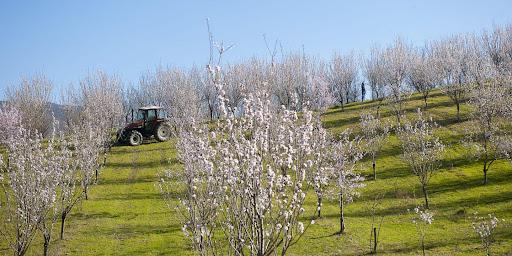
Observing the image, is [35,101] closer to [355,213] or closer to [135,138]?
[135,138]

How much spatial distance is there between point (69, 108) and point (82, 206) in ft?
83.8

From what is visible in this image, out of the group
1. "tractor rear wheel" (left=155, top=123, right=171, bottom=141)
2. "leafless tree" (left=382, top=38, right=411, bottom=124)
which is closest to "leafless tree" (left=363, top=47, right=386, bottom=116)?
"leafless tree" (left=382, top=38, right=411, bottom=124)

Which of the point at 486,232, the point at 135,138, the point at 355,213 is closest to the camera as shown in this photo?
the point at 486,232

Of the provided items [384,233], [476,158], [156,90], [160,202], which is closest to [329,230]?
[384,233]

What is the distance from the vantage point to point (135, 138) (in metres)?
41.7

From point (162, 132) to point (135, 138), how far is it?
A: 2662 millimetres

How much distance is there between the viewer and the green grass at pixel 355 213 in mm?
20766

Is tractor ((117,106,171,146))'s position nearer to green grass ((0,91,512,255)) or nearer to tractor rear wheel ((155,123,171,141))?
tractor rear wheel ((155,123,171,141))

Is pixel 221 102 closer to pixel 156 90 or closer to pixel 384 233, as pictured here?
pixel 384 233

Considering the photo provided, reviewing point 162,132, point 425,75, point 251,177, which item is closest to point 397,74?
point 425,75

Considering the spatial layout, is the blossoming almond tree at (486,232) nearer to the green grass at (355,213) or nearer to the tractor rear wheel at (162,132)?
the green grass at (355,213)

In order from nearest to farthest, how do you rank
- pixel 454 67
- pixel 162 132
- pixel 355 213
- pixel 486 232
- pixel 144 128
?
1. pixel 486 232
2. pixel 355 213
3. pixel 144 128
4. pixel 162 132
5. pixel 454 67

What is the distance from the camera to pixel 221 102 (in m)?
8.05

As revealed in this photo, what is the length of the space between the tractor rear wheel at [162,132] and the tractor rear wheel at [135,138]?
1537mm
